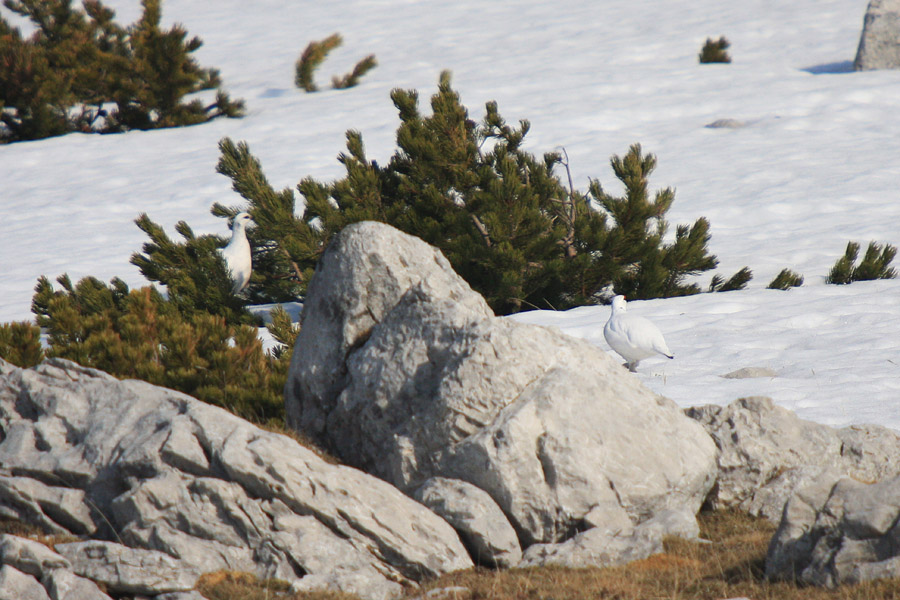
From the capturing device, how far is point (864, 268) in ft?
33.9

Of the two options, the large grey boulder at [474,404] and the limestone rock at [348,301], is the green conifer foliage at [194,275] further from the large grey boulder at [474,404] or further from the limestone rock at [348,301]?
→ the large grey boulder at [474,404]

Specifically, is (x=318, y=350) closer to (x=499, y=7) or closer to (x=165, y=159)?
(x=165, y=159)

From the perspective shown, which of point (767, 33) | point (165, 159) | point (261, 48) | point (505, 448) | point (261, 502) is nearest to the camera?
point (261, 502)

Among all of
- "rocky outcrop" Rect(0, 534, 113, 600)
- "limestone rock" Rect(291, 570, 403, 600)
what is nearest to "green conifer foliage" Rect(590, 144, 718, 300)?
"limestone rock" Rect(291, 570, 403, 600)

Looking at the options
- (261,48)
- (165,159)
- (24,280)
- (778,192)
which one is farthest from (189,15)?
(778,192)

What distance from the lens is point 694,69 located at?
2127cm

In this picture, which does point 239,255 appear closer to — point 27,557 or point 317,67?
point 27,557

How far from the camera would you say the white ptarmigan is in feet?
23.0

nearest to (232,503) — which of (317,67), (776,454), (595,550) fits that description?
(595,550)

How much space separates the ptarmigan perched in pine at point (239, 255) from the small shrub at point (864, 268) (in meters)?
6.94

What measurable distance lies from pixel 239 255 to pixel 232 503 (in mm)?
5944

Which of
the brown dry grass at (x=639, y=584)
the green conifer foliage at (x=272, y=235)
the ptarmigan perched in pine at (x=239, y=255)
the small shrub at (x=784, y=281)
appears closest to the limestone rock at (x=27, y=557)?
the brown dry grass at (x=639, y=584)

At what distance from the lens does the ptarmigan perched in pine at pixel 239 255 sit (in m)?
9.79

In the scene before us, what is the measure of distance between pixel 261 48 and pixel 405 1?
19.1ft
